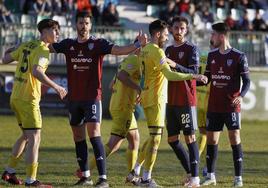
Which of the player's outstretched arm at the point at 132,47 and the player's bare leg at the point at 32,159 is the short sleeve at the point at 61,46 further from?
the player's bare leg at the point at 32,159

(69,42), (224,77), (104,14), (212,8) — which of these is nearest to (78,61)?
(69,42)

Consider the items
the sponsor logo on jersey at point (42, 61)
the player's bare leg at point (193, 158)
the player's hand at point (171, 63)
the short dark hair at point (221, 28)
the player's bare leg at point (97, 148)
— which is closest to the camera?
the sponsor logo on jersey at point (42, 61)

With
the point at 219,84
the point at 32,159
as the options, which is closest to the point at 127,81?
the point at 219,84

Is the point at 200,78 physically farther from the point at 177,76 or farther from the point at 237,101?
the point at 237,101

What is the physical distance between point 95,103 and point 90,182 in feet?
3.68

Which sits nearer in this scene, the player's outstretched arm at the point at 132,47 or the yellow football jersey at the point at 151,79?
the player's outstretched arm at the point at 132,47

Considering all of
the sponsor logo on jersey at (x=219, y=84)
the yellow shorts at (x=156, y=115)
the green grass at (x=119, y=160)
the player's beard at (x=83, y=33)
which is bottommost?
the green grass at (x=119, y=160)

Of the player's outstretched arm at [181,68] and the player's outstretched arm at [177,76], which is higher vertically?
the player's outstretched arm at [181,68]

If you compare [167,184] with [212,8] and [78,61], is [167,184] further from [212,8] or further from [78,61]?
[212,8]

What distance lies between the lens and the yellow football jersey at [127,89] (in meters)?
13.2

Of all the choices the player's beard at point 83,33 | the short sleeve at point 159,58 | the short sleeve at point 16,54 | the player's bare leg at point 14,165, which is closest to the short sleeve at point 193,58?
the short sleeve at point 159,58

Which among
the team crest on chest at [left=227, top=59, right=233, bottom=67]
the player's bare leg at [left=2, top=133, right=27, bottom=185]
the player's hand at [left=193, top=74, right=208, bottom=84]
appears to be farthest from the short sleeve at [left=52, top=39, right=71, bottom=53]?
the team crest on chest at [left=227, top=59, right=233, bottom=67]

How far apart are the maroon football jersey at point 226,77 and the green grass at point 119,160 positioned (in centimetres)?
118

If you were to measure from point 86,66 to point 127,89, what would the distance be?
3.89 ft
